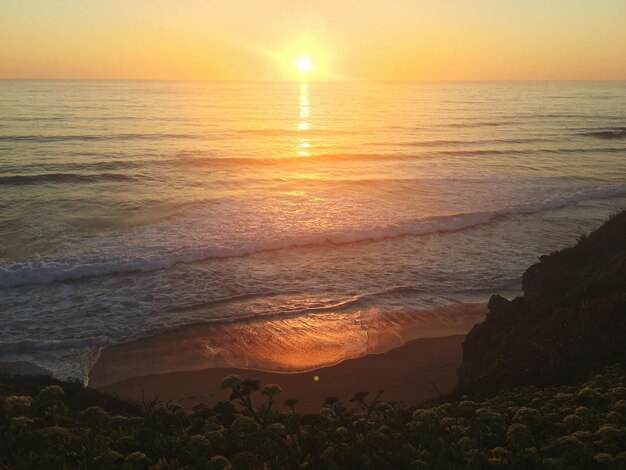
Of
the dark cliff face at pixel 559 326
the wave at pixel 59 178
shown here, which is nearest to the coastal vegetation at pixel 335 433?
the dark cliff face at pixel 559 326

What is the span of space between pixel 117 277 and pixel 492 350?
37.4 feet

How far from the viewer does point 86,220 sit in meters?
21.2

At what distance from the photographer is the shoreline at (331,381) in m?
9.69

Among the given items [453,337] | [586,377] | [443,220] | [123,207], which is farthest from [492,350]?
[123,207]

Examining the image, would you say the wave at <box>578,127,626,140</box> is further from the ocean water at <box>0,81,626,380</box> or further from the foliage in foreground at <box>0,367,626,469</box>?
the foliage in foreground at <box>0,367,626,469</box>

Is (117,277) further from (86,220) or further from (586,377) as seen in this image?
(586,377)

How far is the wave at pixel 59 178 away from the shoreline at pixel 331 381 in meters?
22.1

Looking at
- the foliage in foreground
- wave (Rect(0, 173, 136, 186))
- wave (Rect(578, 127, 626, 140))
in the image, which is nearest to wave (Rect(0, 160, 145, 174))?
wave (Rect(0, 173, 136, 186))

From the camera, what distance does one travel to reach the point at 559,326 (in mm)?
7234

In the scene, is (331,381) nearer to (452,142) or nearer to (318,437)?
(318,437)

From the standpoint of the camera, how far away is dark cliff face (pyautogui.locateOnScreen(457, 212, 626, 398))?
6785 millimetres

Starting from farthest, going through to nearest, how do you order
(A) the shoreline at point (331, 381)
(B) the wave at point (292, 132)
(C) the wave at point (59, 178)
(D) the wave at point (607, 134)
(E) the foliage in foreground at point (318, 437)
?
1. (D) the wave at point (607, 134)
2. (B) the wave at point (292, 132)
3. (C) the wave at point (59, 178)
4. (A) the shoreline at point (331, 381)
5. (E) the foliage in foreground at point (318, 437)

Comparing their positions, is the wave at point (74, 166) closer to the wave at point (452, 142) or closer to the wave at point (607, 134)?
the wave at point (452, 142)

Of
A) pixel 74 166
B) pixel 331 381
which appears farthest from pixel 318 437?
pixel 74 166
